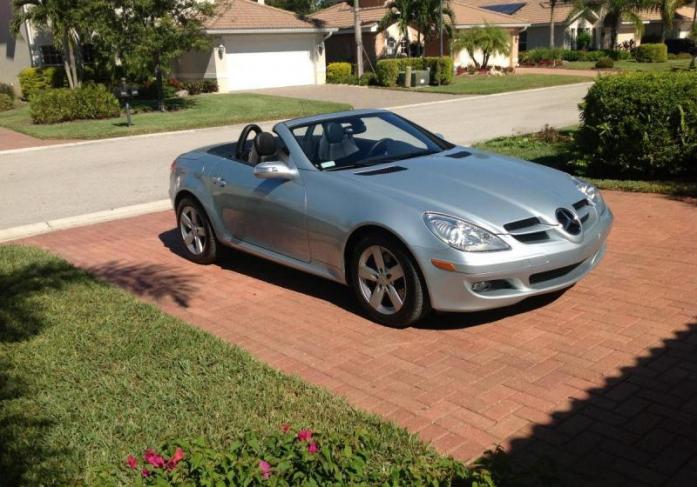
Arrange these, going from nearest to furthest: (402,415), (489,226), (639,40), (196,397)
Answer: (402,415) < (196,397) < (489,226) < (639,40)

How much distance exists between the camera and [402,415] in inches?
156

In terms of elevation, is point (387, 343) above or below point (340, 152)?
below

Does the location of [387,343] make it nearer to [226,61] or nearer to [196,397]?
[196,397]

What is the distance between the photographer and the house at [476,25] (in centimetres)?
4391

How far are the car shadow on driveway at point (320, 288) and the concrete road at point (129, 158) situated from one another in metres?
2.99

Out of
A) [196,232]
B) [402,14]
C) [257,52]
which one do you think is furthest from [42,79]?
[196,232]

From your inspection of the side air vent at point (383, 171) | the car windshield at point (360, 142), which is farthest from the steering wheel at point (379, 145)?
the side air vent at point (383, 171)

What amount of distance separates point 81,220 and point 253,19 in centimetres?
2893

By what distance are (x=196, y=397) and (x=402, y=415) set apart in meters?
1.21

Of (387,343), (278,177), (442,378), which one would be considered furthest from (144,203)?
(442,378)

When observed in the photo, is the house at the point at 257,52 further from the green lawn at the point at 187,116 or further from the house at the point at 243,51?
the green lawn at the point at 187,116

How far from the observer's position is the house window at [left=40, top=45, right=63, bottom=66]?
110 feet

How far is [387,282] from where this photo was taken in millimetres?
5129

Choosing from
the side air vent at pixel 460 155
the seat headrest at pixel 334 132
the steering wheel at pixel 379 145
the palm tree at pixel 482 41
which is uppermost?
the palm tree at pixel 482 41
